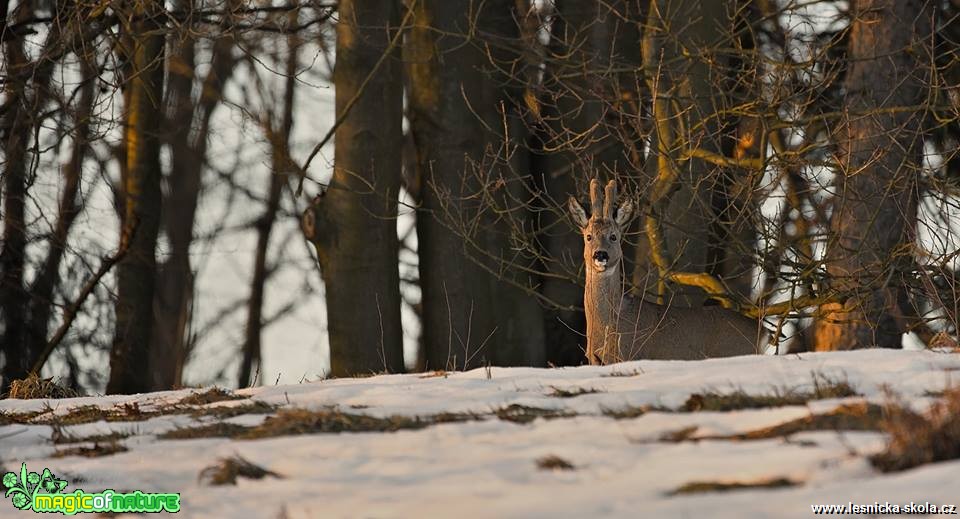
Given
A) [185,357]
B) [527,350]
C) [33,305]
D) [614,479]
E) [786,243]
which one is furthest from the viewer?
[185,357]

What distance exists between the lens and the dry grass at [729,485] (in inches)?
179

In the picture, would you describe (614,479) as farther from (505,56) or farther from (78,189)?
(78,189)

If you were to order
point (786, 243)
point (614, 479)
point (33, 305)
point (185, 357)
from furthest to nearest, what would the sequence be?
1. point (185, 357)
2. point (33, 305)
3. point (786, 243)
4. point (614, 479)

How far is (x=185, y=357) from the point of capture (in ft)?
84.8

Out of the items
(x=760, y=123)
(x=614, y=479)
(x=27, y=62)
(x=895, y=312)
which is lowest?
(x=614, y=479)

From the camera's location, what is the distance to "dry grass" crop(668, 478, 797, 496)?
4535 mm

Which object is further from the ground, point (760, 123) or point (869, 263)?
point (760, 123)

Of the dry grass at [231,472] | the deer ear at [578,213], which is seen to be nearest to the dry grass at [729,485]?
the dry grass at [231,472]

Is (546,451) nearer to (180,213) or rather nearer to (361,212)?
(361,212)

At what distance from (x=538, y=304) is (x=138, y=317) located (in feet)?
17.5

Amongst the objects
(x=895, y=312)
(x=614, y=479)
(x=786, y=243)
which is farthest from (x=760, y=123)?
(x=614, y=479)

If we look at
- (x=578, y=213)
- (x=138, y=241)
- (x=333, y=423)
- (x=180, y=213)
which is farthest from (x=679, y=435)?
(x=180, y=213)

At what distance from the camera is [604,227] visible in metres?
11.6

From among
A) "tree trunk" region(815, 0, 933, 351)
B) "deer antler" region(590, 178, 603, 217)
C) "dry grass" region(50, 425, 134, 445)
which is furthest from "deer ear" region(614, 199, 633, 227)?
"dry grass" region(50, 425, 134, 445)
